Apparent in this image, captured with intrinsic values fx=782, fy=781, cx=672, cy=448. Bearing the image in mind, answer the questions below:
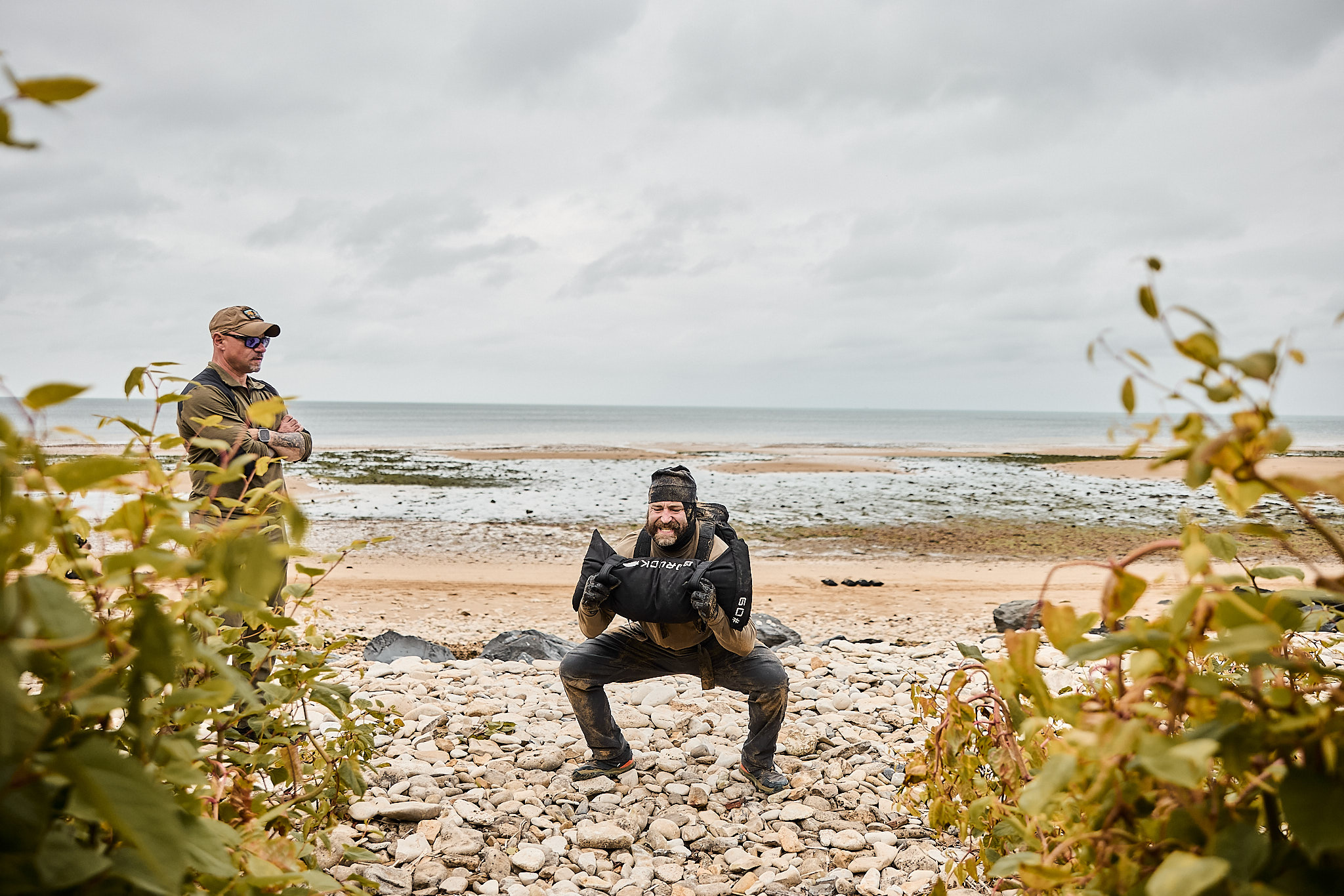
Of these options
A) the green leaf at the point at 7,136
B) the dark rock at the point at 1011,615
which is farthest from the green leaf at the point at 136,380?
the dark rock at the point at 1011,615

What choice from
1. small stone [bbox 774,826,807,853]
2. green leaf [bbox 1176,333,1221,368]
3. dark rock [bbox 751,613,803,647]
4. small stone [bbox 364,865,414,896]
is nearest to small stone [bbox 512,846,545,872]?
small stone [bbox 364,865,414,896]

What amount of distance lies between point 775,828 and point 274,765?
251cm

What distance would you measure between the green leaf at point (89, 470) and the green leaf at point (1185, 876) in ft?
4.16

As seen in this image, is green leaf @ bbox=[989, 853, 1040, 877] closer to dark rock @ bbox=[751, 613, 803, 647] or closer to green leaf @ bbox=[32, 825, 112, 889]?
green leaf @ bbox=[32, 825, 112, 889]

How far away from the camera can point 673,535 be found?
14.9 feet

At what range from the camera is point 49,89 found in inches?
32.2

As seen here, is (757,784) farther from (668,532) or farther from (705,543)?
(668,532)

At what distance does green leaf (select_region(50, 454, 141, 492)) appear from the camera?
918 mm

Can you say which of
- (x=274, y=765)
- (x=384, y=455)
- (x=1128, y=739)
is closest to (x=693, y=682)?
(x=274, y=765)

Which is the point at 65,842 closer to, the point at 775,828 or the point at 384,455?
the point at 775,828

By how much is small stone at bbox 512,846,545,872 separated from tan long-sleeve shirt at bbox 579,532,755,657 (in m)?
1.12

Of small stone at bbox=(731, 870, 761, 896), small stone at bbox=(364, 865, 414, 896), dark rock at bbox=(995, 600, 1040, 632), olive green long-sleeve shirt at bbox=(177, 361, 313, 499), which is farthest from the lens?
dark rock at bbox=(995, 600, 1040, 632)

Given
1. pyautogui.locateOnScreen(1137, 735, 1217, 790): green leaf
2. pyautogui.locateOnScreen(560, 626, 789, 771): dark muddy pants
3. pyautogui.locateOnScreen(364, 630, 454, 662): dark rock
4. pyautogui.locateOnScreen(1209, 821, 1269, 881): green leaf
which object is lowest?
pyautogui.locateOnScreen(364, 630, 454, 662): dark rock

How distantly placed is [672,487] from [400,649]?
363 centimetres
